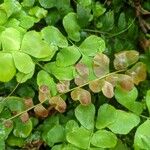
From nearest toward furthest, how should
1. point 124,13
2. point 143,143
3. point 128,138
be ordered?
point 143,143 → point 128,138 → point 124,13

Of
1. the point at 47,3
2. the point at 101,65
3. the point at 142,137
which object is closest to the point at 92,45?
the point at 101,65

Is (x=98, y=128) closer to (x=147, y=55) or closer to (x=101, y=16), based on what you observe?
(x=147, y=55)

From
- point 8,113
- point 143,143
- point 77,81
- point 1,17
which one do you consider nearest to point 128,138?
point 143,143

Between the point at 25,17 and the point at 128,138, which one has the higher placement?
the point at 25,17

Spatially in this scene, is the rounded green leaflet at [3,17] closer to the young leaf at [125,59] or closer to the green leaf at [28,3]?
the green leaf at [28,3]

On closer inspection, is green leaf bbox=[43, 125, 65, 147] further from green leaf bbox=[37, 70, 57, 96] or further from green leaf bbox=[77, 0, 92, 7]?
green leaf bbox=[77, 0, 92, 7]

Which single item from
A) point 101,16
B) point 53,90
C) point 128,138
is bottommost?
point 128,138

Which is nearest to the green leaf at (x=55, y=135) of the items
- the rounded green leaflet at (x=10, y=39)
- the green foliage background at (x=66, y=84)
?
the green foliage background at (x=66, y=84)

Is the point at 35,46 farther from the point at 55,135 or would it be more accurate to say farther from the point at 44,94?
the point at 55,135
